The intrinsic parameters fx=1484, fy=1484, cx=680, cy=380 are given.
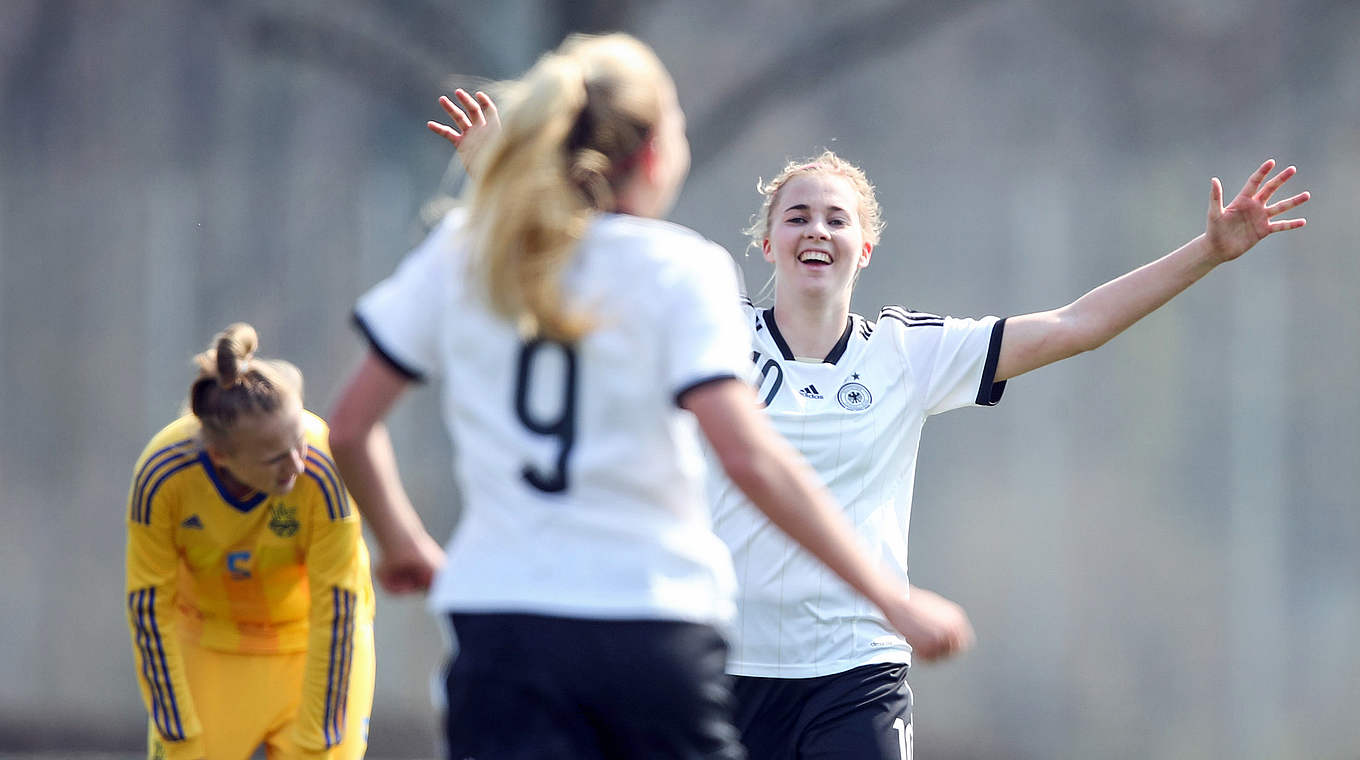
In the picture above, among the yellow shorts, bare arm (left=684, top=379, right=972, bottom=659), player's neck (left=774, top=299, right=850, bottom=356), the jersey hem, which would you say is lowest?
the yellow shorts

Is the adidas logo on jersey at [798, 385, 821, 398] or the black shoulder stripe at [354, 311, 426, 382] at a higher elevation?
the adidas logo on jersey at [798, 385, 821, 398]

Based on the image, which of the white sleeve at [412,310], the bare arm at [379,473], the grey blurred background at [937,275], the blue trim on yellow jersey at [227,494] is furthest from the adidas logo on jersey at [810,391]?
the grey blurred background at [937,275]

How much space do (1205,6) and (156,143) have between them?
4722 mm

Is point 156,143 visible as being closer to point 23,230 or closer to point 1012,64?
point 23,230

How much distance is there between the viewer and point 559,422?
1894 millimetres

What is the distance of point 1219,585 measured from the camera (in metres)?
6.48

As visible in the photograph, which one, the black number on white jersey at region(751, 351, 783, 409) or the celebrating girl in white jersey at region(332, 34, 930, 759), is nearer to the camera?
the celebrating girl in white jersey at region(332, 34, 930, 759)

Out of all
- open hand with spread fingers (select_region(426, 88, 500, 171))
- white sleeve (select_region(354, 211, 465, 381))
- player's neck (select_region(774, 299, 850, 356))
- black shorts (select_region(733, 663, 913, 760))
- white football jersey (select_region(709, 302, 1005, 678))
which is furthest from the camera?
player's neck (select_region(774, 299, 850, 356))

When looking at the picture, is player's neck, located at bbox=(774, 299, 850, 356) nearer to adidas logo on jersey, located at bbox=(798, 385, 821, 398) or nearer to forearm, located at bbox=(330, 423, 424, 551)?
adidas logo on jersey, located at bbox=(798, 385, 821, 398)

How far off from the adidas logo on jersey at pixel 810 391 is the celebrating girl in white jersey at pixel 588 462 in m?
1.55

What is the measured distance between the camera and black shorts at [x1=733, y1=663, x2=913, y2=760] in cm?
327

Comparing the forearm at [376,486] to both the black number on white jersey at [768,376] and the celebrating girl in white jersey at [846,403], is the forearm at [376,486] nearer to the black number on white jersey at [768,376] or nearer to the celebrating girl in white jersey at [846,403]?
the celebrating girl in white jersey at [846,403]

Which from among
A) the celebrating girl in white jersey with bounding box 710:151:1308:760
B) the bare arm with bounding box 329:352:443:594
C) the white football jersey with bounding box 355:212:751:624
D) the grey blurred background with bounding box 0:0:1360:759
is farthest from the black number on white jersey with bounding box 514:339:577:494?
the grey blurred background with bounding box 0:0:1360:759

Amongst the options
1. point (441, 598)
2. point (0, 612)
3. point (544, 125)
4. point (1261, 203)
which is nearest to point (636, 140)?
point (544, 125)
